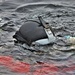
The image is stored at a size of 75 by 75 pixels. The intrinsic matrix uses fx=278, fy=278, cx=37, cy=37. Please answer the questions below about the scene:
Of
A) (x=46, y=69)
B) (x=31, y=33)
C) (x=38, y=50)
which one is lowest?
(x=46, y=69)

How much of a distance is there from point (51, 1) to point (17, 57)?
23.4 feet

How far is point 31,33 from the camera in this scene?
27.3 feet

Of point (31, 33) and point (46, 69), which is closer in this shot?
point (46, 69)

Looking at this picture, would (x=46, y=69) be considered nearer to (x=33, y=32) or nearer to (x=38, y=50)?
(x=38, y=50)

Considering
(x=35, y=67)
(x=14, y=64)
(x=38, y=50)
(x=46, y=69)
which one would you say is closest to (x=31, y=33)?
(x=38, y=50)

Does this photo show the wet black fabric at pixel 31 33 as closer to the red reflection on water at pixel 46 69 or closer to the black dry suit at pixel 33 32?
the black dry suit at pixel 33 32

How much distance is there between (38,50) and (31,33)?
56 centimetres

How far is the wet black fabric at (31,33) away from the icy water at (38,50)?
0.25 meters

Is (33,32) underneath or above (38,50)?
above

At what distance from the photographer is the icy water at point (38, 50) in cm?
715

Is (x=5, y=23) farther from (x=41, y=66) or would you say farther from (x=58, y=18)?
(x=41, y=66)

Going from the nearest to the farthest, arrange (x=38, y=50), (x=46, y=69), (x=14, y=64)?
(x=46, y=69)
(x=14, y=64)
(x=38, y=50)

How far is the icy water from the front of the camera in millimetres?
7152

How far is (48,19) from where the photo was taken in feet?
36.9
